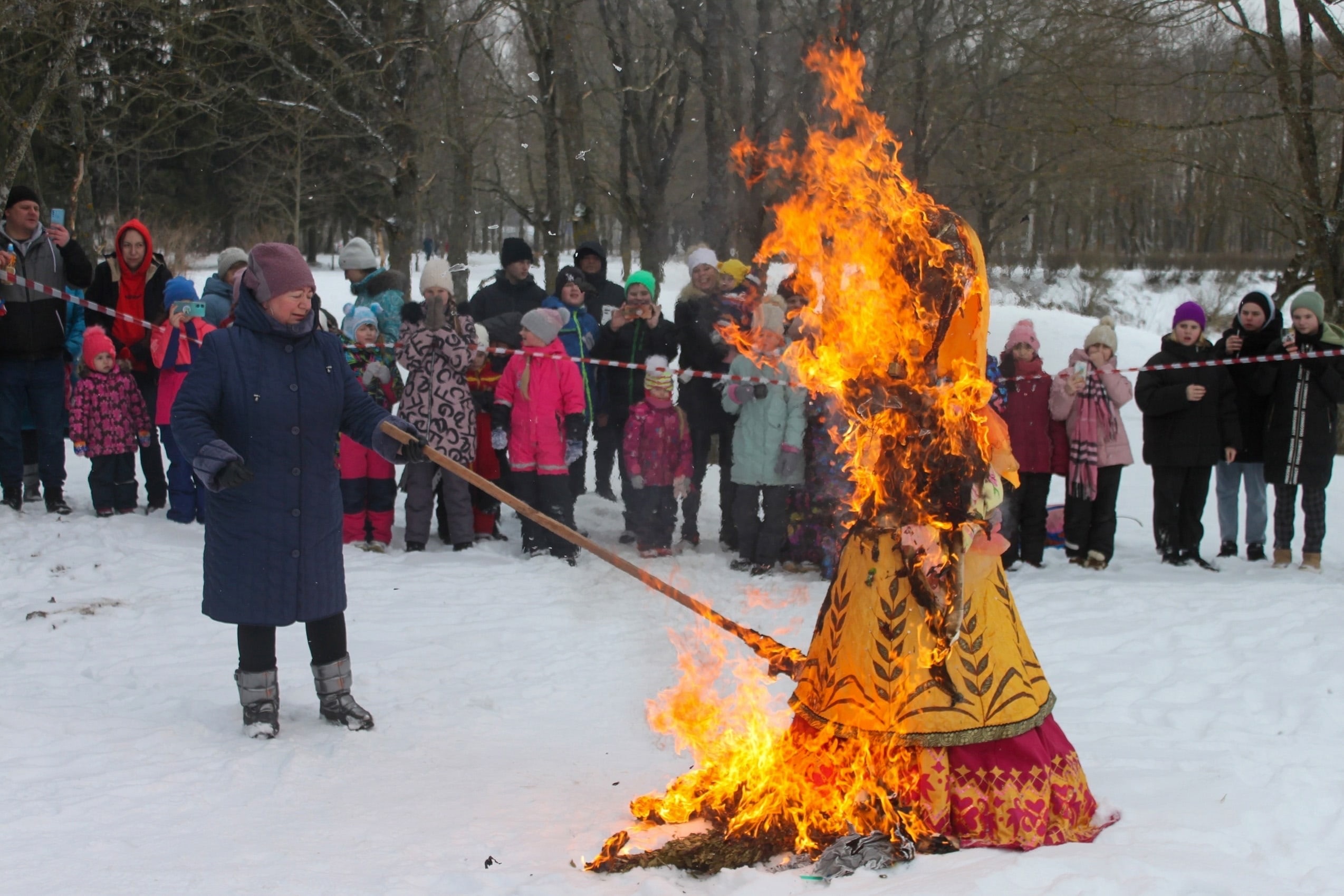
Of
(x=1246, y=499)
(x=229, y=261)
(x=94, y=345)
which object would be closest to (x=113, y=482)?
(x=94, y=345)

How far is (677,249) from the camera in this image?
52.7 meters

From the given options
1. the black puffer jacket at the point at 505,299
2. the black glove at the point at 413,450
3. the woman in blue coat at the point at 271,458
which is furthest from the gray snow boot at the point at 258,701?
the black puffer jacket at the point at 505,299

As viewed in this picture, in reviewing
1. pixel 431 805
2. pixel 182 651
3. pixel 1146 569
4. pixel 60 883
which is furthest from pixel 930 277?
pixel 1146 569

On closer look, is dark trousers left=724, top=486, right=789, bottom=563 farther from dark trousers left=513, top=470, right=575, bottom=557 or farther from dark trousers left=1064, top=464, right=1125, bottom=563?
dark trousers left=1064, top=464, right=1125, bottom=563

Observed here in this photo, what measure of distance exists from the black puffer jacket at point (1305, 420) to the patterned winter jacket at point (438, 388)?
575cm

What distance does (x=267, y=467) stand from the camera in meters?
4.52

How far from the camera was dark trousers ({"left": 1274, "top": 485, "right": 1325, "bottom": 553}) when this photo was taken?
782 cm

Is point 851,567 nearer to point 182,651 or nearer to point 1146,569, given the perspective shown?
point 182,651

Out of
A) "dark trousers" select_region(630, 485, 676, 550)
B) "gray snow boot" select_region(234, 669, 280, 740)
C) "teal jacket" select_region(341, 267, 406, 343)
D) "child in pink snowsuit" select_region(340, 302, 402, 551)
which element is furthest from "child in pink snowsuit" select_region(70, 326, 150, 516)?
"gray snow boot" select_region(234, 669, 280, 740)

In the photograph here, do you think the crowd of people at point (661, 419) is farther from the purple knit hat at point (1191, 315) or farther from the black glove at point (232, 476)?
the black glove at point (232, 476)

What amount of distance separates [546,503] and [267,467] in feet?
12.1

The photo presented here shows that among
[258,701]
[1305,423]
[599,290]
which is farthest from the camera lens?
[599,290]

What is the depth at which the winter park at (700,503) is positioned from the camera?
353 cm

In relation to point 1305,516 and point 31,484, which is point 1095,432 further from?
point 31,484
